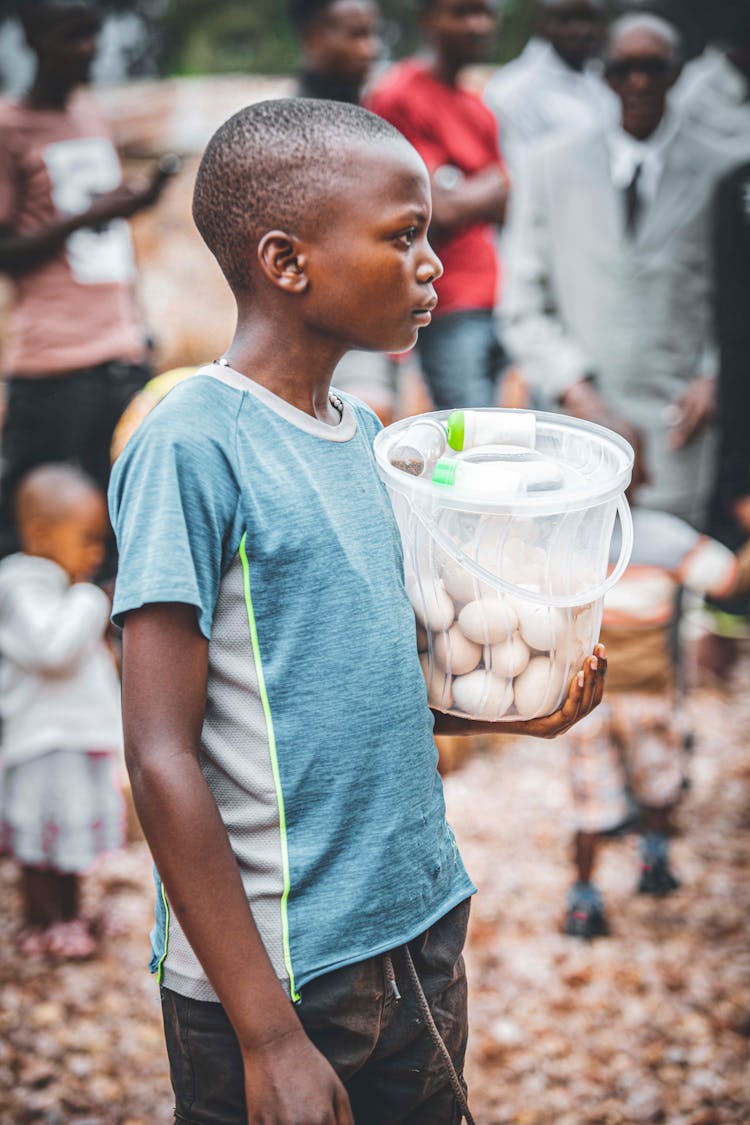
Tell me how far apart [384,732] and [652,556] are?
6.70 ft

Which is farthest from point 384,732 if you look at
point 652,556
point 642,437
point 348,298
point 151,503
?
point 642,437

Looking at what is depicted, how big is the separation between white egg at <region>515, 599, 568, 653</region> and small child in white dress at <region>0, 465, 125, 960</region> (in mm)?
1769

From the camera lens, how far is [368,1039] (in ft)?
4.36

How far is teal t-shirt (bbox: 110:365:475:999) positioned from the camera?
124 cm

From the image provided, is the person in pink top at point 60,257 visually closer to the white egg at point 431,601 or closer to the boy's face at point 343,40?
the boy's face at point 343,40

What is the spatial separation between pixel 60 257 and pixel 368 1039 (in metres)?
3.18

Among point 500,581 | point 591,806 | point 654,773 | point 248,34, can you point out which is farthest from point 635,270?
point 248,34

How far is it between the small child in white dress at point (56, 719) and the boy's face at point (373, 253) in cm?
184

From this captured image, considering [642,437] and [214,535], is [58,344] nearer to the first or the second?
[642,437]

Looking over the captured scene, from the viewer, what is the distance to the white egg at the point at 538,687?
4.76 feet

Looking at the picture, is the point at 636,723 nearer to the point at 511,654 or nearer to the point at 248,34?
the point at 511,654

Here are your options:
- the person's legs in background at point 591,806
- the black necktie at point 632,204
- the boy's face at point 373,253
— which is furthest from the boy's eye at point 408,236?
the black necktie at point 632,204

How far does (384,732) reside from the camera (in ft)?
4.35

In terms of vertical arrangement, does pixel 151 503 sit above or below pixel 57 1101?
above
